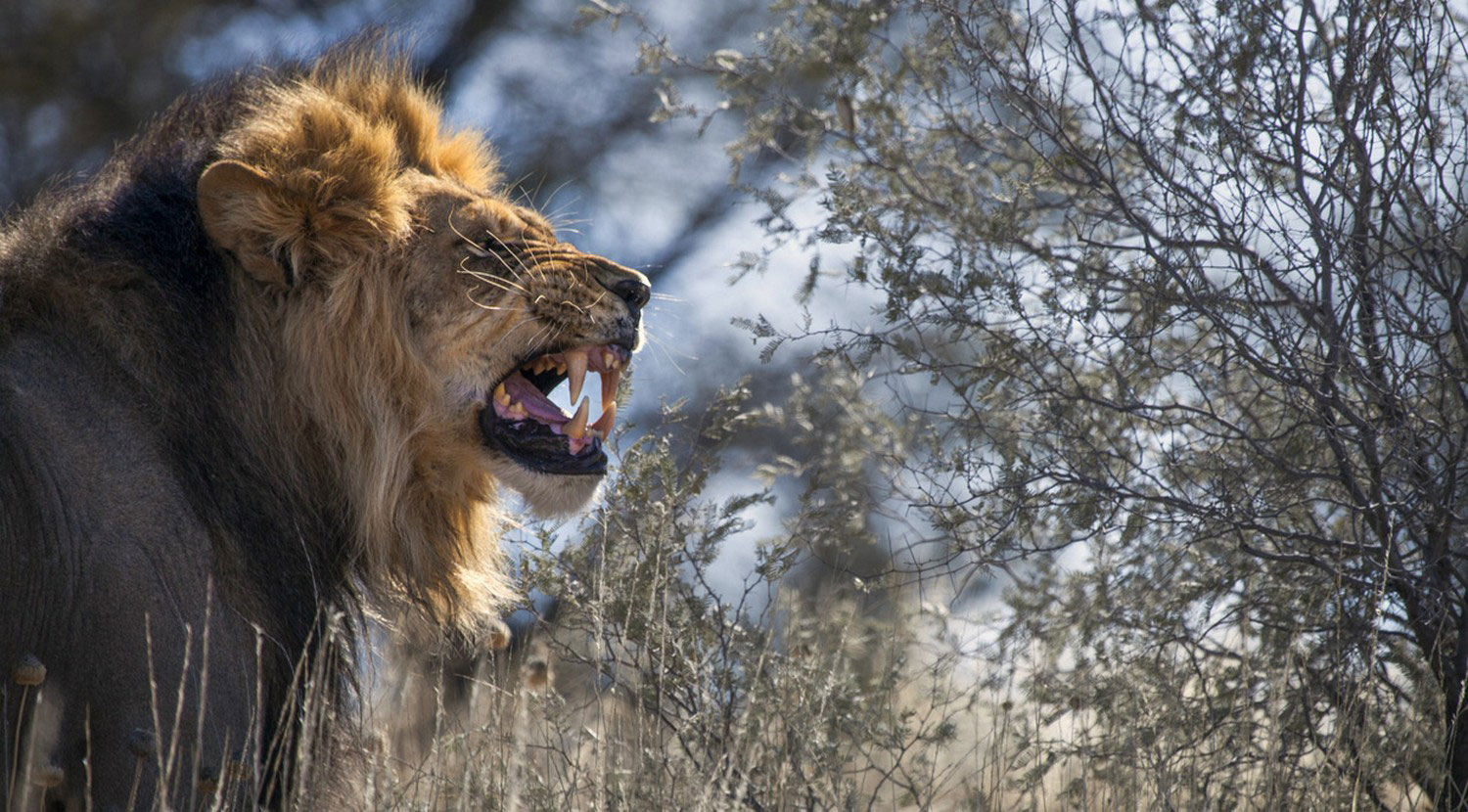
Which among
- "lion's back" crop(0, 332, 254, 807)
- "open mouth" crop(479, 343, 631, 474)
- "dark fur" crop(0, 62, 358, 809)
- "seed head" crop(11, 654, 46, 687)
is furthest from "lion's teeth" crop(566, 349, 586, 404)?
"seed head" crop(11, 654, 46, 687)

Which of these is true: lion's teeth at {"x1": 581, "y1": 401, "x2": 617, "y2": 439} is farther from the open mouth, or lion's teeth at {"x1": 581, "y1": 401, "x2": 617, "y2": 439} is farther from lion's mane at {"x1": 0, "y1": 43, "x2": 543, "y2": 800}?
lion's mane at {"x1": 0, "y1": 43, "x2": 543, "y2": 800}

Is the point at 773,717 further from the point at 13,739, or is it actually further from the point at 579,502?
the point at 13,739

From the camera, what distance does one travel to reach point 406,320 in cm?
387

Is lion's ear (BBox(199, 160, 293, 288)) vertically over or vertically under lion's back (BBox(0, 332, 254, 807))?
over

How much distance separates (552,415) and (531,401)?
0.22 feet

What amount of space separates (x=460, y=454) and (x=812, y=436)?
1.67 metres

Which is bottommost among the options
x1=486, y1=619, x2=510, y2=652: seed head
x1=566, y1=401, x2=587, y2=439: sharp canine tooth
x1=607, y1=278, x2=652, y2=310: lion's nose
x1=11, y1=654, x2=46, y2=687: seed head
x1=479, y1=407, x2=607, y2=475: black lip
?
x1=11, y1=654, x2=46, y2=687: seed head

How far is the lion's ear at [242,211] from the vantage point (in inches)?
140

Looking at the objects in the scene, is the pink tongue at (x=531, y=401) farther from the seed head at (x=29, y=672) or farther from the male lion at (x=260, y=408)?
the seed head at (x=29, y=672)

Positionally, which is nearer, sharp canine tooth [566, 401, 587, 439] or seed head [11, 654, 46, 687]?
seed head [11, 654, 46, 687]

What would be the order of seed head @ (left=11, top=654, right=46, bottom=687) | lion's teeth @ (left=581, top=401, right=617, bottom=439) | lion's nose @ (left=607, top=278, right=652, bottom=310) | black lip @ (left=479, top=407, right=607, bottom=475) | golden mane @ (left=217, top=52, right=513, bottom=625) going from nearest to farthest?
seed head @ (left=11, top=654, right=46, bottom=687) < golden mane @ (left=217, top=52, right=513, bottom=625) < black lip @ (left=479, top=407, right=607, bottom=475) < lion's nose @ (left=607, top=278, right=652, bottom=310) < lion's teeth @ (left=581, top=401, right=617, bottom=439)

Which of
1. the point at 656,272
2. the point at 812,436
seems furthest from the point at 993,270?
the point at 656,272

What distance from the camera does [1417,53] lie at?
3820mm

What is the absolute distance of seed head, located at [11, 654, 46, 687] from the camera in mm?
3004
